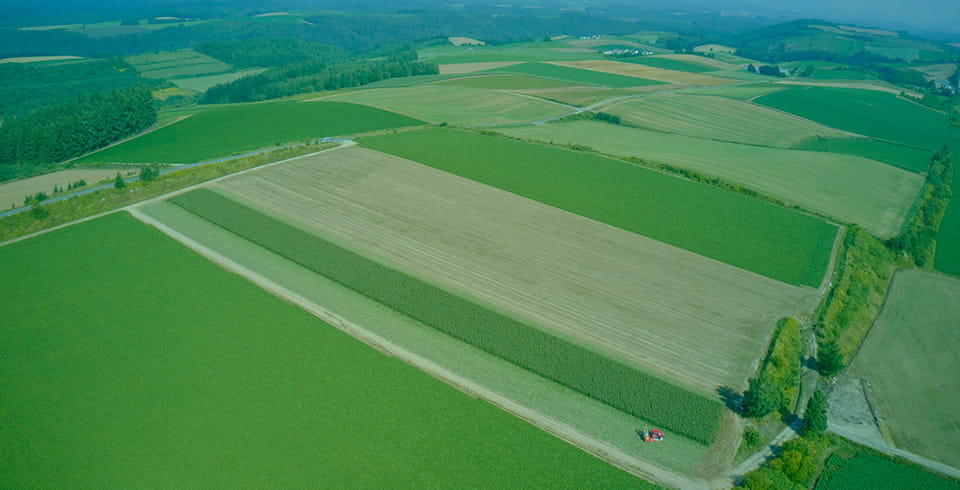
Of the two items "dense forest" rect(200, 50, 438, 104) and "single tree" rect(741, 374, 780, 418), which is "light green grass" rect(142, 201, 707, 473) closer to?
"single tree" rect(741, 374, 780, 418)

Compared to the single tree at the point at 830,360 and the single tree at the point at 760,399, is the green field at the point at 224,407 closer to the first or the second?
the single tree at the point at 760,399

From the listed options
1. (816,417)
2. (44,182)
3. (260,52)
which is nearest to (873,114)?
(816,417)

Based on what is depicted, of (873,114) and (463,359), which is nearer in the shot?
(463,359)

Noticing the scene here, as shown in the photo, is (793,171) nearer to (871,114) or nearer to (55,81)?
(871,114)

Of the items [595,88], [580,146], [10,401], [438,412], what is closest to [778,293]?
[438,412]

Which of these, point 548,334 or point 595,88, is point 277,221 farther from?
point 595,88

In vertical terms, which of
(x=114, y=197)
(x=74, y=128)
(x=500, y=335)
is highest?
(x=500, y=335)

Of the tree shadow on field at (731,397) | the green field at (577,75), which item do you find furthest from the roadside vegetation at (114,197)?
the green field at (577,75)
